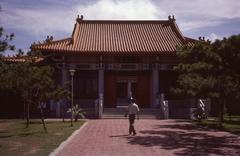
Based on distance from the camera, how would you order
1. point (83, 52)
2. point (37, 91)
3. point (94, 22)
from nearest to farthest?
point (37, 91), point (83, 52), point (94, 22)

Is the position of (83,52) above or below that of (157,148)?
above

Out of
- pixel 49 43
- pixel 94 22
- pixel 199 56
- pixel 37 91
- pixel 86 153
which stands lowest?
pixel 86 153

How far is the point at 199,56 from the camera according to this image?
67.3 feet

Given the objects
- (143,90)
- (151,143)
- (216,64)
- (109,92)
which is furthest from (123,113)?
(151,143)

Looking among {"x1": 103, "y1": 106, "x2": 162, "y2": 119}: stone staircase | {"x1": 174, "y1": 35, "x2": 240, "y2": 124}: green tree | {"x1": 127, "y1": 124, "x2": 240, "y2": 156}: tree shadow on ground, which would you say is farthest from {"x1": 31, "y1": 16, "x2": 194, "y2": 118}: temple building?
{"x1": 127, "y1": 124, "x2": 240, "y2": 156}: tree shadow on ground

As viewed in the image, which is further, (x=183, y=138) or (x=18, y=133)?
(x=18, y=133)

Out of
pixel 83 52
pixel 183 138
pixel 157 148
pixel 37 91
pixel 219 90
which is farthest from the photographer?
pixel 83 52

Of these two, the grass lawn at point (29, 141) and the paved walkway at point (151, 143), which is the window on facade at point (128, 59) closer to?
the grass lawn at point (29, 141)

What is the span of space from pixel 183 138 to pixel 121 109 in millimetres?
14442

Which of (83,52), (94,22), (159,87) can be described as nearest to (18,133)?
(83,52)

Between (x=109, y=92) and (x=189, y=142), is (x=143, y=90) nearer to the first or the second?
(x=109, y=92)

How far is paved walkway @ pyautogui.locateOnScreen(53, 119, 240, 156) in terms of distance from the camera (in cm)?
1455

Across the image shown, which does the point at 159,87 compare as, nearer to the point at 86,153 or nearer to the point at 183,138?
the point at 183,138

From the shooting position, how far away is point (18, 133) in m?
20.6
